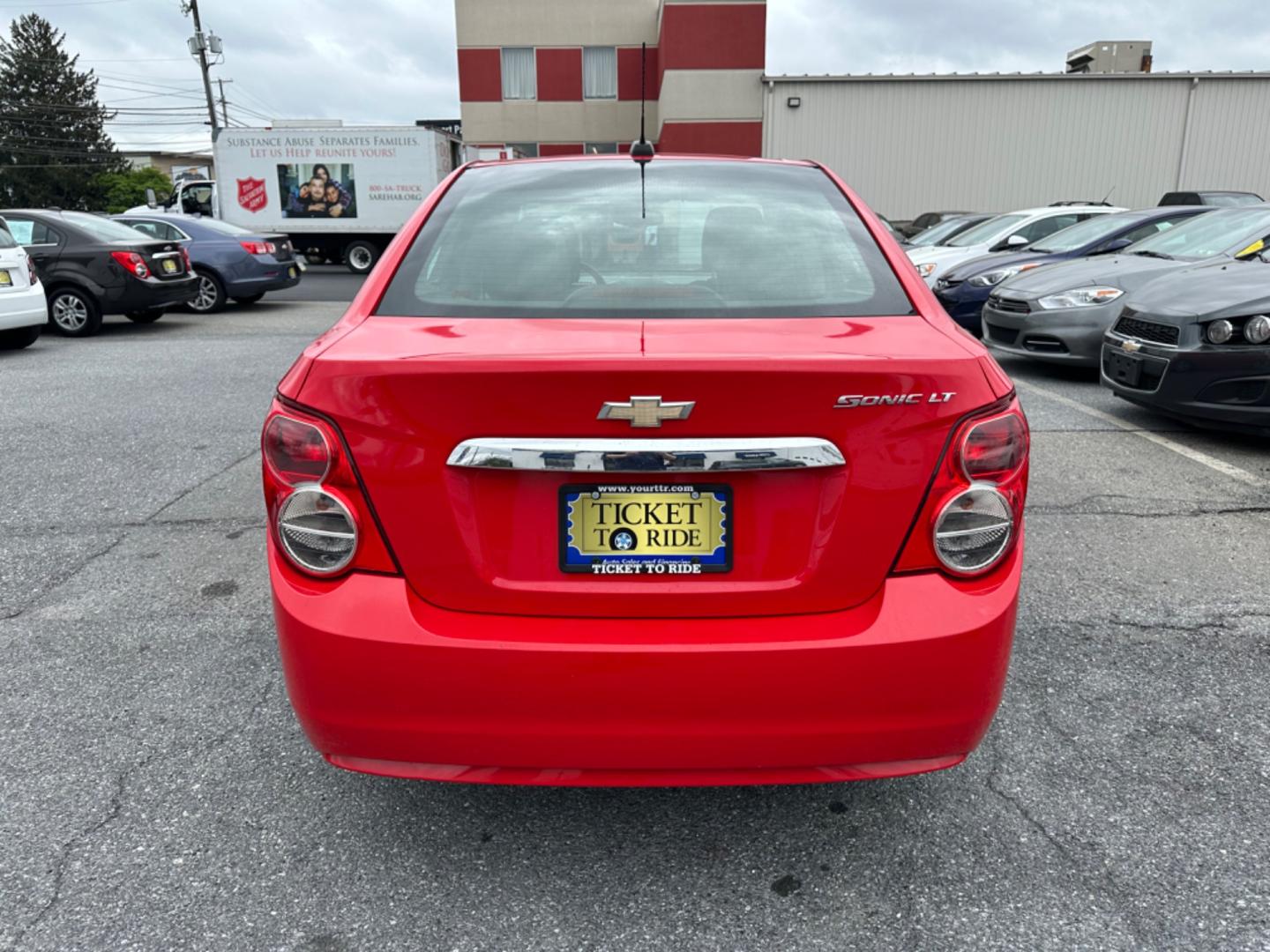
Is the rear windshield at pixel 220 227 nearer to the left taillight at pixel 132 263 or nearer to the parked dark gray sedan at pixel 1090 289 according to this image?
the left taillight at pixel 132 263

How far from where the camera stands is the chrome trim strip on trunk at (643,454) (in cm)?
175

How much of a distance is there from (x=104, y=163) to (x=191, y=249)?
57.9m

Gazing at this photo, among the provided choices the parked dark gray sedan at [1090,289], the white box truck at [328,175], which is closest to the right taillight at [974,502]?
the parked dark gray sedan at [1090,289]

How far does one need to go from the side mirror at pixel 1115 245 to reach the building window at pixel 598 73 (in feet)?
89.7

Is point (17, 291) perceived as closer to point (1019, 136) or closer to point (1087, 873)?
point (1087, 873)

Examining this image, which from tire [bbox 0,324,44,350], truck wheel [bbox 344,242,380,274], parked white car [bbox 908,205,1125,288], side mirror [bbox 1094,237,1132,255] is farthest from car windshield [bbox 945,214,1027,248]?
truck wheel [bbox 344,242,380,274]

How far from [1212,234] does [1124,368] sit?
104 inches

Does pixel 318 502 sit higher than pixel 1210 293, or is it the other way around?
pixel 1210 293

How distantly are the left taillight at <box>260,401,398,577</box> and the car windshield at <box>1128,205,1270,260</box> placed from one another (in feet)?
24.0

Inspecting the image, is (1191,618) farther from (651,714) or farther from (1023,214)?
(1023,214)

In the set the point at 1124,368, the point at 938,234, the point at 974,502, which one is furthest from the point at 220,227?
the point at 974,502

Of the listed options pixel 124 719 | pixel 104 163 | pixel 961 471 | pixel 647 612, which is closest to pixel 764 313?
pixel 961 471

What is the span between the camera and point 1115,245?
9477mm

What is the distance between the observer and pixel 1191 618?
337cm
